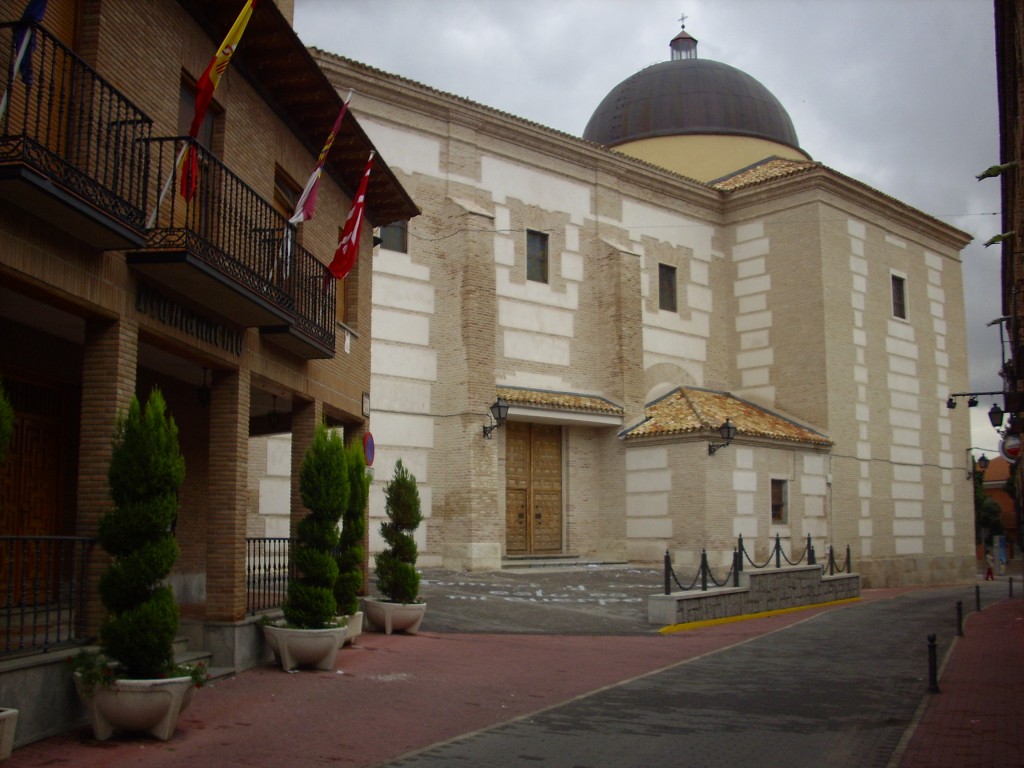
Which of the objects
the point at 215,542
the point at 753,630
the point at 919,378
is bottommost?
the point at 753,630

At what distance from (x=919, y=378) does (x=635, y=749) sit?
1082 inches

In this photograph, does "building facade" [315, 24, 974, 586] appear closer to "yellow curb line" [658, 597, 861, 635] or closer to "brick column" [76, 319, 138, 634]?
"yellow curb line" [658, 597, 861, 635]

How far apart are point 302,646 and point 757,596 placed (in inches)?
439

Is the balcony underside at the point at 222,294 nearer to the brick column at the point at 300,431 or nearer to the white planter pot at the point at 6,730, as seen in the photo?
the brick column at the point at 300,431

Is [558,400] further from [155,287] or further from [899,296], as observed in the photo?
[155,287]

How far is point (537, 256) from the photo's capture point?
26.4 metres

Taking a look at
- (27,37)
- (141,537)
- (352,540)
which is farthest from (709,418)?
(27,37)

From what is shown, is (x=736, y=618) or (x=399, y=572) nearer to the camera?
(x=399, y=572)

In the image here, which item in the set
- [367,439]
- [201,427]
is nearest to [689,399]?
[367,439]

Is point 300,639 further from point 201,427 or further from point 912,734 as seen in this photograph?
point 912,734

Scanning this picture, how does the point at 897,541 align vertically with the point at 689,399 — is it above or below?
below

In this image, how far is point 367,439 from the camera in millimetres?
15312

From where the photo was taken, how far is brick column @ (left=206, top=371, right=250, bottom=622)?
1033 centimetres

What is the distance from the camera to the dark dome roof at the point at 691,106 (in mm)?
34000
